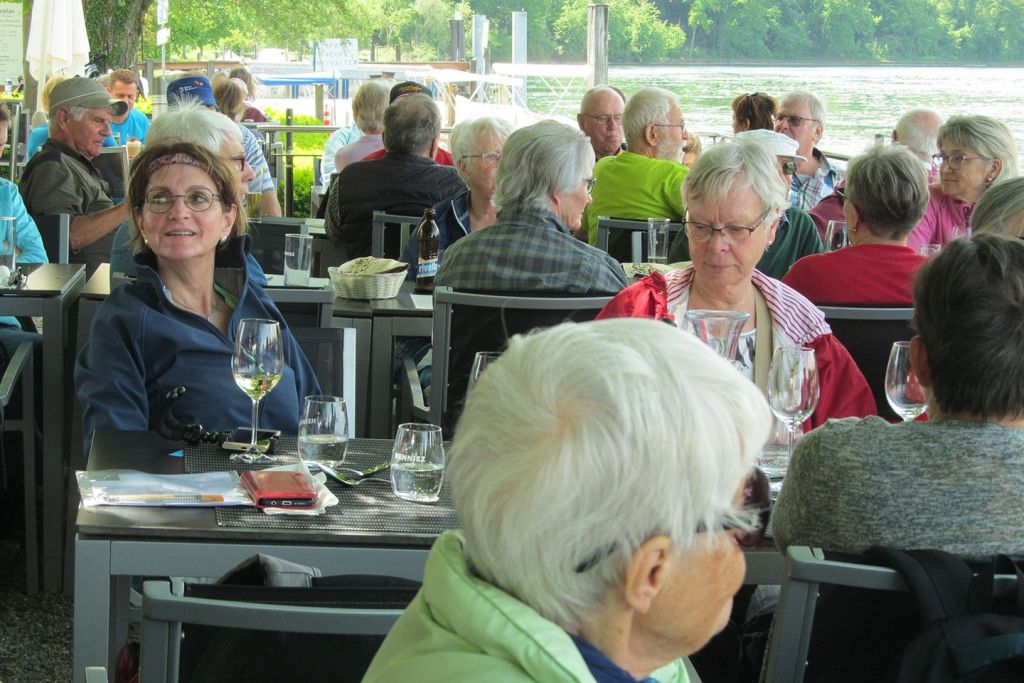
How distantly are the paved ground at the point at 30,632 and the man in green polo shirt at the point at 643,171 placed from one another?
3.06 metres

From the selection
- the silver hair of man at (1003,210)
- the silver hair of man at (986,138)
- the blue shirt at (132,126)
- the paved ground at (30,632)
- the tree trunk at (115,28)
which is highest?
the tree trunk at (115,28)

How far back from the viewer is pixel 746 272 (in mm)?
3326

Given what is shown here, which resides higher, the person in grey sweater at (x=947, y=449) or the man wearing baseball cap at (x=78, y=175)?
the man wearing baseball cap at (x=78, y=175)

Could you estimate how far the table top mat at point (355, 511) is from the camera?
2135mm

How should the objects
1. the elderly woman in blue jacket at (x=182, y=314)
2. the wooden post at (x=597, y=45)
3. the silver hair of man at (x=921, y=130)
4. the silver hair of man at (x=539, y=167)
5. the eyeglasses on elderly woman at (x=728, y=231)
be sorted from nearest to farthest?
the elderly woman in blue jacket at (x=182, y=314) < the eyeglasses on elderly woman at (x=728, y=231) < the silver hair of man at (x=539, y=167) < the silver hair of man at (x=921, y=130) < the wooden post at (x=597, y=45)

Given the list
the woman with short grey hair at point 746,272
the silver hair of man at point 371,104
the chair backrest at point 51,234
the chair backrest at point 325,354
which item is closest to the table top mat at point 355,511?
the chair backrest at point 325,354

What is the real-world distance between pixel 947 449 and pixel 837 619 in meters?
0.36

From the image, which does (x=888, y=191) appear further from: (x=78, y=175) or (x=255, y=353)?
(x=78, y=175)

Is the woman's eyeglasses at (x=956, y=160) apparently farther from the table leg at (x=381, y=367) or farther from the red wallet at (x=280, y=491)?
the red wallet at (x=280, y=491)

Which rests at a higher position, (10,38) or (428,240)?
(10,38)

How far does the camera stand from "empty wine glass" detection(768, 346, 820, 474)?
2.58 m

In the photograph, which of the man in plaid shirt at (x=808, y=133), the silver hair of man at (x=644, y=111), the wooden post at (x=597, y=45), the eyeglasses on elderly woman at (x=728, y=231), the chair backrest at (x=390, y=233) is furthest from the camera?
the wooden post at (x=597, y=45)

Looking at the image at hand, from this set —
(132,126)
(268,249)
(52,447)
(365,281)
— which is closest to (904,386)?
(365,281)

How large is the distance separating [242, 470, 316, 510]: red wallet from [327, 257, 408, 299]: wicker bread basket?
2129mm
